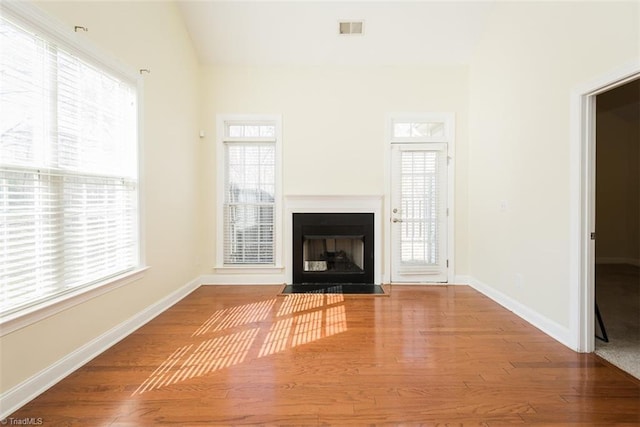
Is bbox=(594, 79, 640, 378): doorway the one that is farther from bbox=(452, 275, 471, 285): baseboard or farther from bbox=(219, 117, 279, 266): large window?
bbox=(219, 117, 279, 266): large window

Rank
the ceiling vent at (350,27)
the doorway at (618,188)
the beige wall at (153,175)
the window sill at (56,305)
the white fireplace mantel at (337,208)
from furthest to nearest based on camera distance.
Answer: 1. the doorway at (618,188)
2. the white fireplace mantel at (337,208)
3. the ceiling vent at (350,27)
4. the beige wall at (153,175)
5. the window sill at (56,305)

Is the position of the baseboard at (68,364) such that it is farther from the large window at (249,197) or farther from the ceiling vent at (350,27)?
the ceiling vent at (350,27)

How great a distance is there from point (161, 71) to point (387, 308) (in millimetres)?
3500

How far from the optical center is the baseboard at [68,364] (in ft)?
5.35

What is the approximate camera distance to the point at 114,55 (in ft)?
8.09

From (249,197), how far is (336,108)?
1.74 m

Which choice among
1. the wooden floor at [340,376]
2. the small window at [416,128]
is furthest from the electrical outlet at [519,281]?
the small window at [416,128]

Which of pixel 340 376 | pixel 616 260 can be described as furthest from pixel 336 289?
pixel 616 260

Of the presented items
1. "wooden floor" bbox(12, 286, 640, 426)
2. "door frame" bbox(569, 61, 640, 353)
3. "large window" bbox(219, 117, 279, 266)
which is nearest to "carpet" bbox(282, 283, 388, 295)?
"large window" bbox(219, 117, 279, 266)

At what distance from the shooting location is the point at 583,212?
2.27 meters

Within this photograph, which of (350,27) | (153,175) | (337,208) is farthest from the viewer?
(337,208)

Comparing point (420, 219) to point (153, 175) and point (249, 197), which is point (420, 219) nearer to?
point (249, 197)

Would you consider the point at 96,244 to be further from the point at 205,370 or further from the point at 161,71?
the point at 161,71

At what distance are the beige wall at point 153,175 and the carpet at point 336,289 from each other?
53.8 inches
